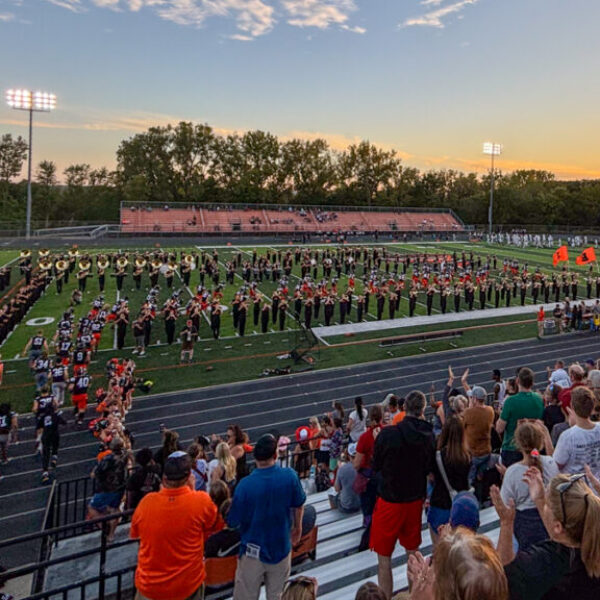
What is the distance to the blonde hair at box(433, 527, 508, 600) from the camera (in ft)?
5.71

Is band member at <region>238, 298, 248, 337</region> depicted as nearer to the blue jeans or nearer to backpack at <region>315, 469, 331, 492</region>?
backpack at <region>315, 469, 331, 492</region>

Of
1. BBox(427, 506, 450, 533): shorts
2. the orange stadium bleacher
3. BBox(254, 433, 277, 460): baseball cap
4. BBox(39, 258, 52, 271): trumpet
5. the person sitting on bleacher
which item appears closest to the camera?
BBox(254, 433, 277, 460): baseball cap

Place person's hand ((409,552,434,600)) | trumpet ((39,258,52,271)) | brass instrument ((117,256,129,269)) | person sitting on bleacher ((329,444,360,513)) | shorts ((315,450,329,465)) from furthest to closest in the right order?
brass instrument ((117,256,129,269)) → trumpet ((39,258,52,271)) → shorts ((315,450,329,465)) → person sitting on bleacher ((329,444,360,513)) → person's hand ((409,552,434,600))

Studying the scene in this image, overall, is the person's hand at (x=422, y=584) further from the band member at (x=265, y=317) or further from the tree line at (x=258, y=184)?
the tree line at (x=258, y=184)

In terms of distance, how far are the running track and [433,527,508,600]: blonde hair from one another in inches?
284

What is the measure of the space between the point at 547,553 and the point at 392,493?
154cm

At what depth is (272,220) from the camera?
192 ft

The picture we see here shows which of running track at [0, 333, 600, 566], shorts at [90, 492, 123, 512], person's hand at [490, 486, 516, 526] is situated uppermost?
person's hand at [490, 486, 516, 526]

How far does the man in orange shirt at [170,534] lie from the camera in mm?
2895

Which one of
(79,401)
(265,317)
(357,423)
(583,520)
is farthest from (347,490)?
(265,317)

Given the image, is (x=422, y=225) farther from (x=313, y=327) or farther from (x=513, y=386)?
(x=513, y=386)

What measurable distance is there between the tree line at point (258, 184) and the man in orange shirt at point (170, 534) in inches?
2642

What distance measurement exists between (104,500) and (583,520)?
5008 millimetres

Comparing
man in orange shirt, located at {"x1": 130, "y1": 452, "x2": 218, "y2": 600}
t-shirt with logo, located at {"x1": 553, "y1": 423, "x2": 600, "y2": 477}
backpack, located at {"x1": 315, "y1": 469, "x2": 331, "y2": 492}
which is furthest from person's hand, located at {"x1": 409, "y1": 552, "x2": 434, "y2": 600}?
backpack, located at {"x1": 315, "y1": 469, "x2": 331, "y2": 492}
